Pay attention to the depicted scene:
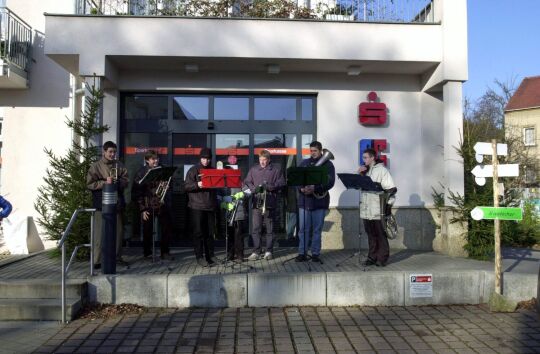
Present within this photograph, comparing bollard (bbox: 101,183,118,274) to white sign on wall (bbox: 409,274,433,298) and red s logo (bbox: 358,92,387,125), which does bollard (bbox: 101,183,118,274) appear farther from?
red s logo (bbox: 358,92,387,125)

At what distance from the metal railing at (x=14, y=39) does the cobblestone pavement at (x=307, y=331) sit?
5.97m

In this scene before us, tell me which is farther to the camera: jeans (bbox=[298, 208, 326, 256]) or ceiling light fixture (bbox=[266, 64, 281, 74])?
ceiling light fixture (bbox=[266, 64, 281, 74])

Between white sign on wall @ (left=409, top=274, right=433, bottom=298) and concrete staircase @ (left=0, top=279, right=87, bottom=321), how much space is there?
4372 mm

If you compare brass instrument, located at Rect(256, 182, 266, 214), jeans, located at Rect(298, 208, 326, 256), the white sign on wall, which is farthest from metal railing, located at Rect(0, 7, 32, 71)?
the white sign on wall

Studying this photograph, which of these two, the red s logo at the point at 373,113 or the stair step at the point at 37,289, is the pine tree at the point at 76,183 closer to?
the stair step at the point at 37,289

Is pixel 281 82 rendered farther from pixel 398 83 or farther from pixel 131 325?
pixel 131 325

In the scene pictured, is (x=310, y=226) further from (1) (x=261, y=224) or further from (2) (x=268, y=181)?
(2) (x=268, y=181)

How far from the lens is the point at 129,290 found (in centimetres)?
611

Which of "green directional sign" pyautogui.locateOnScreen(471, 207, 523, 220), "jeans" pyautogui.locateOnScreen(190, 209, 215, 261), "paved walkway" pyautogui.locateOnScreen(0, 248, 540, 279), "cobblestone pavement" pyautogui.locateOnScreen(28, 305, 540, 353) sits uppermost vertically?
"green directional sign" pyautogui.locateOnScreen(471, 207, 523, 220)

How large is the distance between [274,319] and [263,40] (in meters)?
4.91

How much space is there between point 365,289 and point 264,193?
85.8 inches

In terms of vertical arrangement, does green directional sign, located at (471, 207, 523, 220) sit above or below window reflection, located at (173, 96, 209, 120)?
below

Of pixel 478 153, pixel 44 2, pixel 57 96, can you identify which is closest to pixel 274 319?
pixel 478 153

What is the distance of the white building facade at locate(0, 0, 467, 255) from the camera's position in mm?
8477
